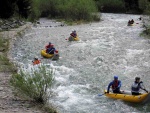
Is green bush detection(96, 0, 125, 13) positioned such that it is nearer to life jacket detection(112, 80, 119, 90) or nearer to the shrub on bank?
the shrub on bank

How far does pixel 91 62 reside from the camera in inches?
738

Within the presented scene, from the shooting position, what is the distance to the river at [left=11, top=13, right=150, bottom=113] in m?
12.1

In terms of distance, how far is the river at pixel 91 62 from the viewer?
1206cm

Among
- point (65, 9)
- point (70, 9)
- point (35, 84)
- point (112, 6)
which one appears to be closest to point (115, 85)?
point (35, 84)

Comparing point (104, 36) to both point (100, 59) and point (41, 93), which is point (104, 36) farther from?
point (41, 93)

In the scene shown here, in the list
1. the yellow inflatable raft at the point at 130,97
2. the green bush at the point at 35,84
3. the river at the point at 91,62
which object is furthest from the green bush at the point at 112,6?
the green bush at the point at 35,84

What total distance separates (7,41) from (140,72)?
40.4 ft

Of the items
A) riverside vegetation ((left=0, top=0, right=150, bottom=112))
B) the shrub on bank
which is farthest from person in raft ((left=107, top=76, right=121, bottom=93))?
the shrub on bank

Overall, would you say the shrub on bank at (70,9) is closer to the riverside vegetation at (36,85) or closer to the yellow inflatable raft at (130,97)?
the yellow inflatable raft at (130,97)

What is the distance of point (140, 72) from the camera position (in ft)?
53.4

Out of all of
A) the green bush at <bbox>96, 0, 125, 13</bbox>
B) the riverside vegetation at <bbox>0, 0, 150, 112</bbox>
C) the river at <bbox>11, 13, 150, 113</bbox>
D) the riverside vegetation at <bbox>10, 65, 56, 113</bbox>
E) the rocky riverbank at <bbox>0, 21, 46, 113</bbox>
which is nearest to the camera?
the rocky riverbank at <bbox>0, 21, 46, 113</bbox>

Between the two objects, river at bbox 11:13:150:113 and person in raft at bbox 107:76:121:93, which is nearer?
river at bbox 11:13:150:113

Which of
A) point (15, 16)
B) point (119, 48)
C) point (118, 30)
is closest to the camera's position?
point (119, 48)

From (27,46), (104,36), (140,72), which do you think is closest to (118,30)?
(104,36)
